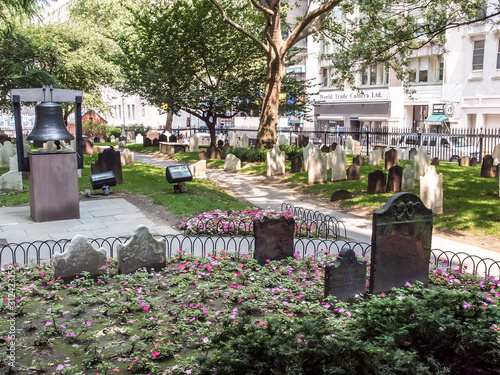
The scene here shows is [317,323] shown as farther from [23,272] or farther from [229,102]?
[229,102]

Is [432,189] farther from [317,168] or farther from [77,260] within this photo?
[77,260]

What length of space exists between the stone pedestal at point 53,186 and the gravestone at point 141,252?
4725 millimetres

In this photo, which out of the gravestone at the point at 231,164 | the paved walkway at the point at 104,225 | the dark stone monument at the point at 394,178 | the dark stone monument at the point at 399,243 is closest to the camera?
the dark stone monument at the point at 399,243

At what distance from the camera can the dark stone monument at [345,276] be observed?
6566mm

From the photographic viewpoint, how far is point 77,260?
7.43m

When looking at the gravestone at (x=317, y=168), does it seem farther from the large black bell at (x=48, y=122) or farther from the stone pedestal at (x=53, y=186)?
the large black bell at (x=48, y=122)

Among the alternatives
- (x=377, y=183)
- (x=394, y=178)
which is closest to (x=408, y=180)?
(x=394, y=178)

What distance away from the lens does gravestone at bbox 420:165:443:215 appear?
41.0 feet

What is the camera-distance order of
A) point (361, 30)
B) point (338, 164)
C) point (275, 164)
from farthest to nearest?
point (275, 164) < point (361, 30) < point (338, 164)

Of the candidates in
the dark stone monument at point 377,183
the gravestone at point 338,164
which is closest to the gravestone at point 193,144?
the gravestone at point 338,164

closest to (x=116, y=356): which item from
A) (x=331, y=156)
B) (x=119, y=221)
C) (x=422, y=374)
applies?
(x=422, y=374)

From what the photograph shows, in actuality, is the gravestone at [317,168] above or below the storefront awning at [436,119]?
below

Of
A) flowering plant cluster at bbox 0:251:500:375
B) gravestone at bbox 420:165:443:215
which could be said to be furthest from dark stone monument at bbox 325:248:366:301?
gravestone at bbox 420:165:443:215

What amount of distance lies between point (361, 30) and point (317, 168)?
21.1 ft
